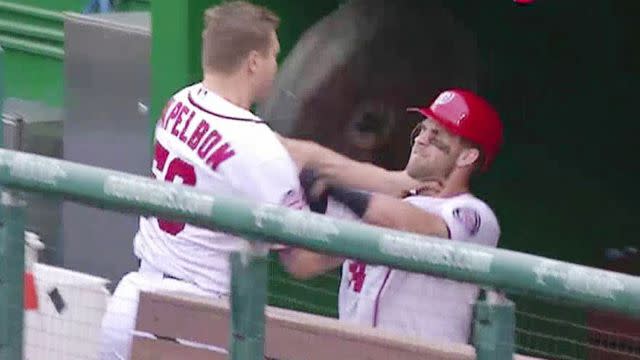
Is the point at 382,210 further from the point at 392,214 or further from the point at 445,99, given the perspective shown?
the point at 445,99

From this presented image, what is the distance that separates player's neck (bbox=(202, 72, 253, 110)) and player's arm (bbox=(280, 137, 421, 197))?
262 mm

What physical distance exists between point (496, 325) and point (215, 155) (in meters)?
1.55

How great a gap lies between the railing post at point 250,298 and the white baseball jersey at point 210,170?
1013 mm

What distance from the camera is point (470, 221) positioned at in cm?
407

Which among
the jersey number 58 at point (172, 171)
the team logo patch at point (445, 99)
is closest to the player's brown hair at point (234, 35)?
the jersey number 58 at point (172, 171)

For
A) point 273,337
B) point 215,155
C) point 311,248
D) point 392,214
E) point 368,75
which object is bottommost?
point 273,337

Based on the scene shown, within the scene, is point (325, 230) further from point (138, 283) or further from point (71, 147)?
point (71, 147)

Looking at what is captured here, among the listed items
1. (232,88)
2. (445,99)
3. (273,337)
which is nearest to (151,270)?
(232,88)

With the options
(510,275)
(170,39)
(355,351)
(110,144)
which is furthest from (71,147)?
(510,275)

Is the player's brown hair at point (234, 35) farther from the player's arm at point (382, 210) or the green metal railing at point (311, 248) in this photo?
the green metal railing at point (311, 248)

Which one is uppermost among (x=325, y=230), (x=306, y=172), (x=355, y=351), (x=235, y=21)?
(x=235, y=21)

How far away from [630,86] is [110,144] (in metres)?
2.09

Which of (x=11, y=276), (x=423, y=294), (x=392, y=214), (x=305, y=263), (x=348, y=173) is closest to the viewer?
(x=11, y=276)

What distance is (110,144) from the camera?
6.86 meters
